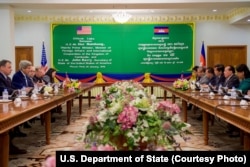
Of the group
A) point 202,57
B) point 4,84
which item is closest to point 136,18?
point 202,57

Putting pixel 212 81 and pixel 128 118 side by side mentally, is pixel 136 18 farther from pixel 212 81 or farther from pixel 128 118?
pixel 128 118

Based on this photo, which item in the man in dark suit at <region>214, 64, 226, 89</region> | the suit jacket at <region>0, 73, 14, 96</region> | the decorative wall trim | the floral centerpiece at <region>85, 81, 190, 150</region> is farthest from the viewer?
the decorative wall trim

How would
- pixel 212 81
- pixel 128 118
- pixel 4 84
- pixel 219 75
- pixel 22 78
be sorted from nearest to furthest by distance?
pixel 128 118
pixel 4 84
pixel 22 78
pixel 219 75
pixel 212 81

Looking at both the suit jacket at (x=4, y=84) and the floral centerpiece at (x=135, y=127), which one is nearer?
the floral centerpiece at (x=135, y=127)

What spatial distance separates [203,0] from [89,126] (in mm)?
7277

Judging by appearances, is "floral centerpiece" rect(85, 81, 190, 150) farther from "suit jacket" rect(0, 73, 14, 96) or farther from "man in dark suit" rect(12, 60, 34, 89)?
"man in dark suit" rect(12, 60, 34, 89)

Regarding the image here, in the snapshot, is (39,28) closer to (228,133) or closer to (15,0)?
(15,0)

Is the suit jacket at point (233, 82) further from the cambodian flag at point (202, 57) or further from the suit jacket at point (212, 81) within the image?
the cambodian flag at point (202, 57)

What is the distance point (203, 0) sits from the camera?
8.79 meters

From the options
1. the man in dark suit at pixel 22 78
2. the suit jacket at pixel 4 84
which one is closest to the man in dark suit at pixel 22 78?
the man in dark suit at pixel 22 78

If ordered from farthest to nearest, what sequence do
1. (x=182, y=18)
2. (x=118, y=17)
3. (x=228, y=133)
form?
(x=182, y=18) < (x=118, y=17) < (x=228, y=133)

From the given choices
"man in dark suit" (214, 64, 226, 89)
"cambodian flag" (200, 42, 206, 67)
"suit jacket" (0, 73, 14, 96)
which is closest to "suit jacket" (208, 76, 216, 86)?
"man in dark suit" (214, 64, 226, 89)

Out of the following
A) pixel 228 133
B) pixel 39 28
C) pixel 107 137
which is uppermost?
pixel 39 28

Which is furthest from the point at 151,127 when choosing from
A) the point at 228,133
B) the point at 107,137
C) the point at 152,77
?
the point at 152,77
